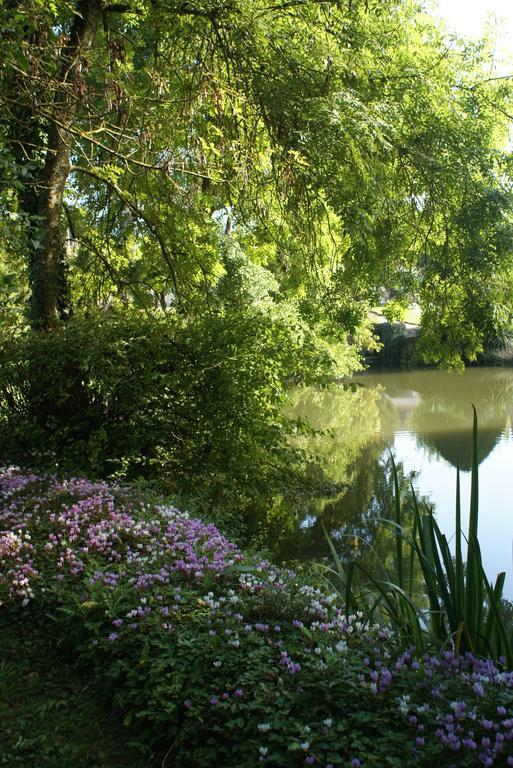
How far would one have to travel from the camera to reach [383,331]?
31.0 m

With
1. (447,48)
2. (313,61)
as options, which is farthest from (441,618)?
(447,48)

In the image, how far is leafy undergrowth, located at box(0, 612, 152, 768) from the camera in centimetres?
250

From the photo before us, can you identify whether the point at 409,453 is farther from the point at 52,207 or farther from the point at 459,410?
the point at 52,207

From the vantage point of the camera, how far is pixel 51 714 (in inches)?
110

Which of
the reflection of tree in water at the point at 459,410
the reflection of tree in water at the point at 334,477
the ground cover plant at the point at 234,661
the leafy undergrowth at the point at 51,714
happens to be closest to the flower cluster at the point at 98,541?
the ground cover plant at the point at 234,661

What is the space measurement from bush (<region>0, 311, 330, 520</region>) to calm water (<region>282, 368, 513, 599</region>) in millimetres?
1016

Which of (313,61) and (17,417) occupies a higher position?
(313,61)

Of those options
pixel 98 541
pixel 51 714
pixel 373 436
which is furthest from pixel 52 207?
→ pixel 373 436

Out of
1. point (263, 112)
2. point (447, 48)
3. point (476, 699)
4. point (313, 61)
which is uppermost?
point (447, 48)

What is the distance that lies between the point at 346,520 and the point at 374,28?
5527mm

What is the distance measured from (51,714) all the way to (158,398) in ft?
13.5

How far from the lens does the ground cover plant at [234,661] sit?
7.06ft

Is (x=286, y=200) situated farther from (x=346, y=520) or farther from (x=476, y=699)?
(x=476, y=699)

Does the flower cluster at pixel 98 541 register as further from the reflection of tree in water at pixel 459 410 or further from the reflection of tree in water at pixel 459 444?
the reflection of tree in water at pixel 459 444
